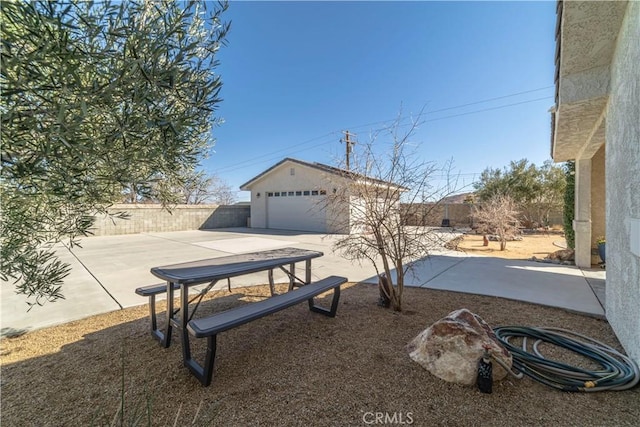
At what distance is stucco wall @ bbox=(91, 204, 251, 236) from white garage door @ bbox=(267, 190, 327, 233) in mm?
3530

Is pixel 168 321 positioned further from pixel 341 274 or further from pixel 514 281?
pixel 514 281

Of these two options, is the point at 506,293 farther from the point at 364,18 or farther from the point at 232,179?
the point at 232,179

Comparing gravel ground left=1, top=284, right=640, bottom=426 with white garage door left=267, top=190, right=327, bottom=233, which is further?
white garage door left=267, top=190, right=327, bottom=233

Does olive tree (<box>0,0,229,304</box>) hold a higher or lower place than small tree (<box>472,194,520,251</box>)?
higher

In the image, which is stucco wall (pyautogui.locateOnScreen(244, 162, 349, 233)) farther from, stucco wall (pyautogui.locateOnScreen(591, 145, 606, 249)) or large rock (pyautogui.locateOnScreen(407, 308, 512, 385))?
large rock (pyautogui.locateOnScreen(407, 308, 512, 385))

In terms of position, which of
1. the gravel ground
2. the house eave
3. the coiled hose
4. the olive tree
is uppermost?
the house eave

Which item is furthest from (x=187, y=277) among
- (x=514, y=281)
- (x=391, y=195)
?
(x=514, y=281)

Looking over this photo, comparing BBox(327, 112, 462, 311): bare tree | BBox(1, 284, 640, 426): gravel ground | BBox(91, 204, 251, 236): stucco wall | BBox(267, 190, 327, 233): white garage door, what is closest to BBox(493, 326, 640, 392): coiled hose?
BBox(1, 284, 640, 426): gravel ground

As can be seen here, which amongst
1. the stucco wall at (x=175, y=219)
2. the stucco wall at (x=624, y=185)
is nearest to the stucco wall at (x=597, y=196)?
the stucco wall at (x=624, y=185)

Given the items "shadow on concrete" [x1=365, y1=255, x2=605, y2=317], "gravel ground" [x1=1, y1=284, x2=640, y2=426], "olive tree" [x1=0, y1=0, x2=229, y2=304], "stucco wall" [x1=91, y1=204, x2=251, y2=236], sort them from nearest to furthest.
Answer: "olive tree" [x1=0, y1=0, x2=229, y2=304] → "gravel ground" [x1=1, y1=284, x2=640, y2=426] → "shadow on concrete" [x1=365, y1=255, x2=605, y2=317] → "stucco wall" [x1=91, y1=204, x2=251, y2=236]

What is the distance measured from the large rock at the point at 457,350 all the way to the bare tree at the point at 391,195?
4.01 ft

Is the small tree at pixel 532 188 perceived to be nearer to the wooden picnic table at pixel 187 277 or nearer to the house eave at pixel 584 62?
the house eave at pixel 584 62

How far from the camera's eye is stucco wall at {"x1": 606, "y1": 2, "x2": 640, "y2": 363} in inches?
94.7

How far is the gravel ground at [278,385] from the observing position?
75.3 inches
